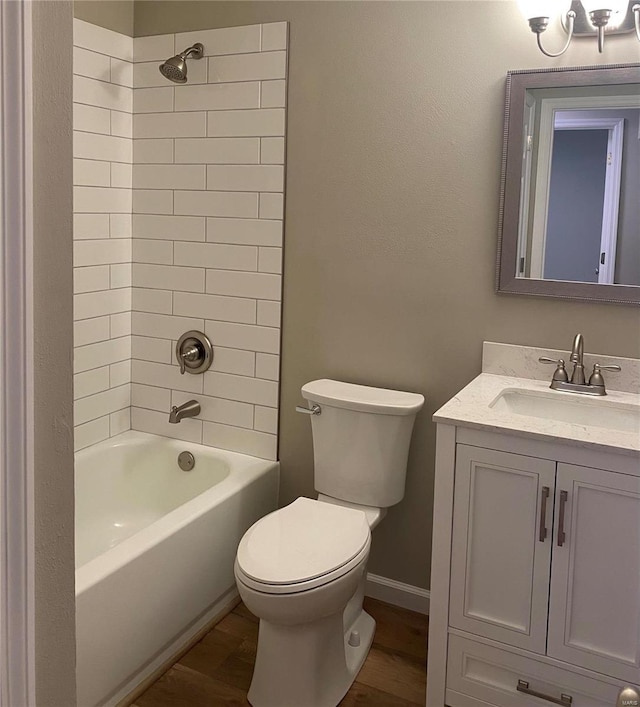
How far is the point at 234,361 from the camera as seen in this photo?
116 inches

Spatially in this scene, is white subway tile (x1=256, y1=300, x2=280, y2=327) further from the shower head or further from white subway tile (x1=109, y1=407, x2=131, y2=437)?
the shower head

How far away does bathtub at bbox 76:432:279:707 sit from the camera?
2.09m

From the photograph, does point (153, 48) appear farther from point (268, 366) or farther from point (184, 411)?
point (184, 411)

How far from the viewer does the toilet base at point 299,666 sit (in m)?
2.16

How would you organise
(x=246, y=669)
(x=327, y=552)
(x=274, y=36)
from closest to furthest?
(x=327, y=552) → (x=246, y=669) → (x=274, y=36)

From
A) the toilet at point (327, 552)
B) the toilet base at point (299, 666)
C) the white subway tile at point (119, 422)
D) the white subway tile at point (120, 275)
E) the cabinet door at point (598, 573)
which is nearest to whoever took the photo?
the cabinet door at point (598, 573)

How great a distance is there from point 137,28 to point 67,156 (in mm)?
2366

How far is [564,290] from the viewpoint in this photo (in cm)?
233

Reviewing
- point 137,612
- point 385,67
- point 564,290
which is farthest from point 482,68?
point 137,612

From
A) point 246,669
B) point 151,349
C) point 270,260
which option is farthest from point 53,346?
point 151,349

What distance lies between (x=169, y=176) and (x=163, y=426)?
1.04 m

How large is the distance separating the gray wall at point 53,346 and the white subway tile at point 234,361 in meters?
1.94

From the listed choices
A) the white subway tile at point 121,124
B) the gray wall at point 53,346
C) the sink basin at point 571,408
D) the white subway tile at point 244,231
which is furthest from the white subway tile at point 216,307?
the gray wall at point 53,346

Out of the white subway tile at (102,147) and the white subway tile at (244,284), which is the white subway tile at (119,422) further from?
the white subway tile at (102,147)
